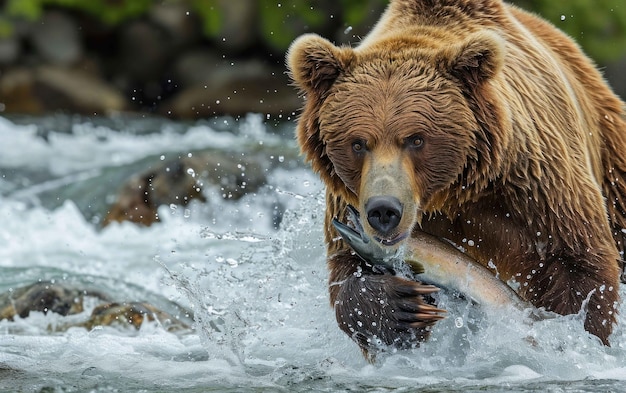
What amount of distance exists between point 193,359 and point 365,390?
44.7 inches

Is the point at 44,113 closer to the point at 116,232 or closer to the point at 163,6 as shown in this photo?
the point at 163,6

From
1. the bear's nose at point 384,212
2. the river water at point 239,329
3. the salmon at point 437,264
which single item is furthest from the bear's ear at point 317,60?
the river water at point 239,329

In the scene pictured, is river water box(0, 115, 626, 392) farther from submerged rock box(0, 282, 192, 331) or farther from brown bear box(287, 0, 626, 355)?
brown bear box(287, 0, 626, 355)

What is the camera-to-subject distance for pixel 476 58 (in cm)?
442

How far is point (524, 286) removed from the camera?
4887mm

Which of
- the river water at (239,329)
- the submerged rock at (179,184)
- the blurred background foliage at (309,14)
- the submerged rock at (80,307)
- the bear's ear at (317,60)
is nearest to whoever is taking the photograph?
the bear's ear at (317,60)

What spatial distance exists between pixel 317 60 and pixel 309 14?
12.6 m

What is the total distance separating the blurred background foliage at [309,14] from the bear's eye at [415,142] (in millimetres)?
11988

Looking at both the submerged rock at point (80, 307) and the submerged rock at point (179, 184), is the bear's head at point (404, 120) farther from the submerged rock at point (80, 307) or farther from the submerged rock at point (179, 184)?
the submerged rock at point (179, 184)

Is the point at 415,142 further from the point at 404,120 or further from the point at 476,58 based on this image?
the point at 476,58

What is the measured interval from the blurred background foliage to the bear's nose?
12.2 meters

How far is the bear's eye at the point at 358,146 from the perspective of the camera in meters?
4.40

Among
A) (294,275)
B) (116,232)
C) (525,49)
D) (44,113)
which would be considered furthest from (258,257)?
(44,113)

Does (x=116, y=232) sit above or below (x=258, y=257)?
above
